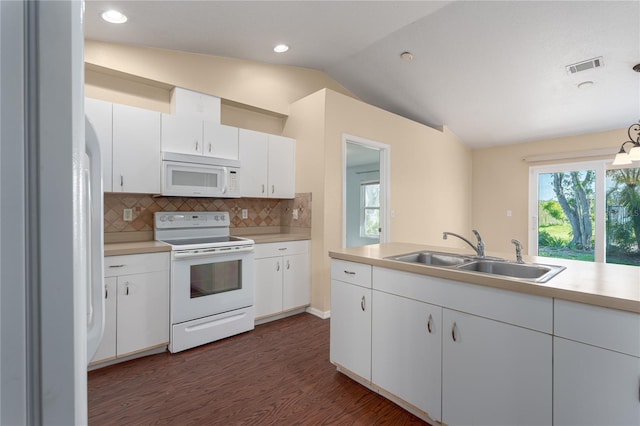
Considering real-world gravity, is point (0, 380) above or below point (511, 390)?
above

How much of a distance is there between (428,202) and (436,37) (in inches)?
98.4

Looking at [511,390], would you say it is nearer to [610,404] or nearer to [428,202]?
[610,404]

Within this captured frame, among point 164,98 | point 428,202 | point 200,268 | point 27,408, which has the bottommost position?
point 200,268

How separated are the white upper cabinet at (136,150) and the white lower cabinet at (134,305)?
67cm

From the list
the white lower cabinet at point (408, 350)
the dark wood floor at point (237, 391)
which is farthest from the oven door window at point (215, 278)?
the white lower cabinet at point (408, 350)

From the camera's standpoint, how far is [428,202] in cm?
505

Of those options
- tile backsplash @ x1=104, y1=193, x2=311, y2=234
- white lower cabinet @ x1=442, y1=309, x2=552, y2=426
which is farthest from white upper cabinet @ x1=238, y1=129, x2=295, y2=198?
white lower cabinet @ x1=442, y1=309, x2=552, y2=426

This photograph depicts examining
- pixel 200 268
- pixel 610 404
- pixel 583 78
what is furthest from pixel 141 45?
pixel 583 78

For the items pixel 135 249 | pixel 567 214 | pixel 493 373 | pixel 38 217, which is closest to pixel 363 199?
pixel 567 214

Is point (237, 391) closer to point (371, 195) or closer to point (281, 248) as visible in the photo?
point (281, 248)

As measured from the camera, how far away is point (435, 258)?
2.22 meters

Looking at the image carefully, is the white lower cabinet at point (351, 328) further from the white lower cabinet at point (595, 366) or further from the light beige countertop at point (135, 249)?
→ the light beige countertop at point (135, 249)

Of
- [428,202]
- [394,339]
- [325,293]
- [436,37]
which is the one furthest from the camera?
[428,202]

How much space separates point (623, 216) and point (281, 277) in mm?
5017
